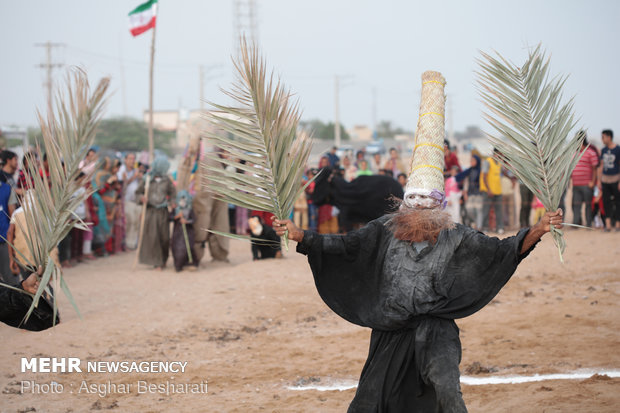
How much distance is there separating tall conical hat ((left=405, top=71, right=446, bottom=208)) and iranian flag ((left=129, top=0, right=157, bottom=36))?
12782 millimetres

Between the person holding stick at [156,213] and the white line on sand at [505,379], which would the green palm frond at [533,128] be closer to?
the white line on sand at [505,379]

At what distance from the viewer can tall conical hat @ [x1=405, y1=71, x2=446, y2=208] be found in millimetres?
4539

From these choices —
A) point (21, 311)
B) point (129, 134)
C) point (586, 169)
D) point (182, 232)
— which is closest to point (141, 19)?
point (182, 232)

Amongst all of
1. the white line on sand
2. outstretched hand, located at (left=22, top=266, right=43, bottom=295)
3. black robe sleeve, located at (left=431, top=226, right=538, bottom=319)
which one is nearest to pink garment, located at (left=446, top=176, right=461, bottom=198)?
the white line on sand

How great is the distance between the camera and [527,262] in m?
12.1

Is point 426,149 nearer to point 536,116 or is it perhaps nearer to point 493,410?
point 536,116

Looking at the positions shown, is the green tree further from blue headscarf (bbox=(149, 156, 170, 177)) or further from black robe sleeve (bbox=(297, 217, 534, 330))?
black robe sleeve (bbox=(297, 217, 534, 330))

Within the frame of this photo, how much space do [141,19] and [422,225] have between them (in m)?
13.8

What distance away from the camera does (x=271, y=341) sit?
7867mm

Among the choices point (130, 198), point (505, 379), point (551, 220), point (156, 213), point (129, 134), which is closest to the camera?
point (551, 220)

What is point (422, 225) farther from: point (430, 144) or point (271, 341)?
point (271, 341)

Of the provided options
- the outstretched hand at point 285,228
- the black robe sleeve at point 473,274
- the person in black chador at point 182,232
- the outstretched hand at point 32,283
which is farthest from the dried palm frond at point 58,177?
the person in black chador at point 182,232

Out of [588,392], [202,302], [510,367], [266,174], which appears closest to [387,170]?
[202,302]

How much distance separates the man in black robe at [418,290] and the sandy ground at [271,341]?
1.27m
